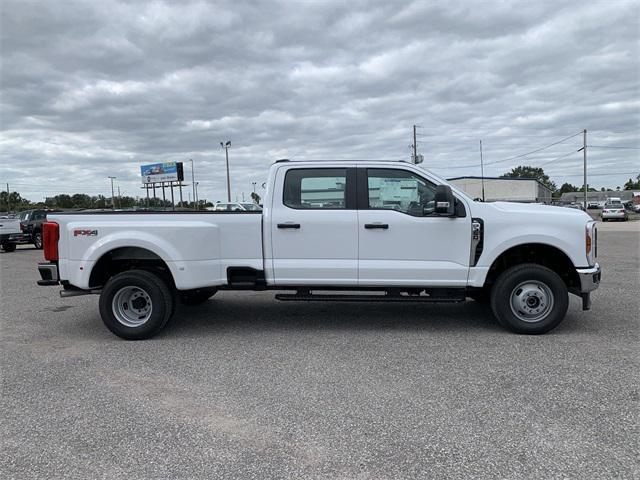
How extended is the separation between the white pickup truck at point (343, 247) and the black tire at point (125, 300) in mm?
12

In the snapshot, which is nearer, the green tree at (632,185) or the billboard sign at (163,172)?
the billboard sign at (163,172)

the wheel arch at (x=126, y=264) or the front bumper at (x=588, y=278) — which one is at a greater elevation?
the wheel arch at (x=126, y=264)

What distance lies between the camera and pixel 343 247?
591 cm

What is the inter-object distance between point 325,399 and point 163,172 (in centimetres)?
6723

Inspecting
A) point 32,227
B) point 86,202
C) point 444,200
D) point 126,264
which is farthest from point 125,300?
point 86,202

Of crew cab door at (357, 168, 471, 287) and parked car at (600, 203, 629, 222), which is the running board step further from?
parked car at (600, 203, 629, 222)

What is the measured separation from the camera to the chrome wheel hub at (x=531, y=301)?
576 centimetres

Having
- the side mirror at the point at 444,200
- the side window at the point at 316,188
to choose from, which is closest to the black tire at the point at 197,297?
the side window at the point at 316,188

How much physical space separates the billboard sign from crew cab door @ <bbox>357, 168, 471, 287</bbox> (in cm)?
6224

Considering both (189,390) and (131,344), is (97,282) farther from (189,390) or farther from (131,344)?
(189,390)

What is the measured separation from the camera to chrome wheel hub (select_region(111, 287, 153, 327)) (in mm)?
5926

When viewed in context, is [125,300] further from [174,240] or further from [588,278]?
[588,278]

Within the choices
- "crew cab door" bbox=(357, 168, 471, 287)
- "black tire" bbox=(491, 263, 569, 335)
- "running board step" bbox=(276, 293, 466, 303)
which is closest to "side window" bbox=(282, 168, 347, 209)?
"crew cab door" bbox=(357, 168, 471, 287)

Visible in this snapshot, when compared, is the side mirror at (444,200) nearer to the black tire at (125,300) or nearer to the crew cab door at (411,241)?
the crew cab door at (411,241)
